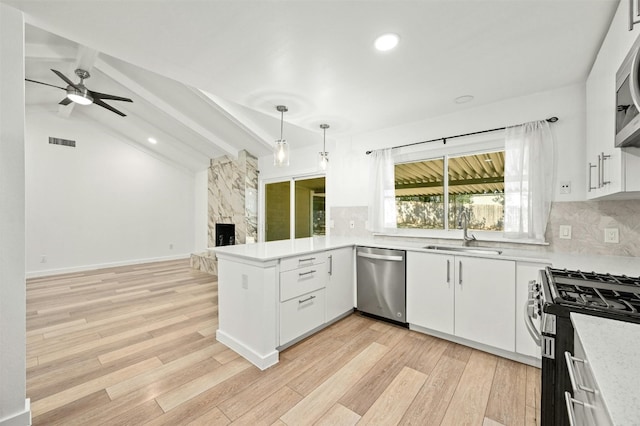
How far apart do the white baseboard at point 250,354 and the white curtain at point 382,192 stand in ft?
6.61

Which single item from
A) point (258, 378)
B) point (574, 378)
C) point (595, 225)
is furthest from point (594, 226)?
point (258, 378)

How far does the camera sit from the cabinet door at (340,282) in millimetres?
2785

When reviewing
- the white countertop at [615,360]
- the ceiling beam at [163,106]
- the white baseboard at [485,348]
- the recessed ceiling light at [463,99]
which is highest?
the ceiling beam at [163,106]

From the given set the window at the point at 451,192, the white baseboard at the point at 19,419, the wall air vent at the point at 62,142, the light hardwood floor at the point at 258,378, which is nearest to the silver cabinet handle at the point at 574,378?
the light hardwood floor at the point at 258,378

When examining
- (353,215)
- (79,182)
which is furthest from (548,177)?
(79,182)

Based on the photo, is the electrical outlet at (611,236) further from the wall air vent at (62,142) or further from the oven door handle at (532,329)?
the wall air vent at (62,142)

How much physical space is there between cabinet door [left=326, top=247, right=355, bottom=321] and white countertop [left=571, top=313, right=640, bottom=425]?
2.01 metres

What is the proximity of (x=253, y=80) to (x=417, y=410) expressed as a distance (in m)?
2.80

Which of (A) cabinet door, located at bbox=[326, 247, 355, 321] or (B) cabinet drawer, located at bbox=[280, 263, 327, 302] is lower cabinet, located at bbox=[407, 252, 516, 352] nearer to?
(A) cabinet door, located at bbox=[326, 247, 355, 321]

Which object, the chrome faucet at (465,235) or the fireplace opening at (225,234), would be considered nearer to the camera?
the chrome faucet at (465,235)

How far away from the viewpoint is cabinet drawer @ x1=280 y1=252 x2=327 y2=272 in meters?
2.28

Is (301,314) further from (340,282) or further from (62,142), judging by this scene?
(62,142)

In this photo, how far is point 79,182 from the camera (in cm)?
550

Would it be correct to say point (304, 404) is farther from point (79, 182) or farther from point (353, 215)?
point (79, 182)
